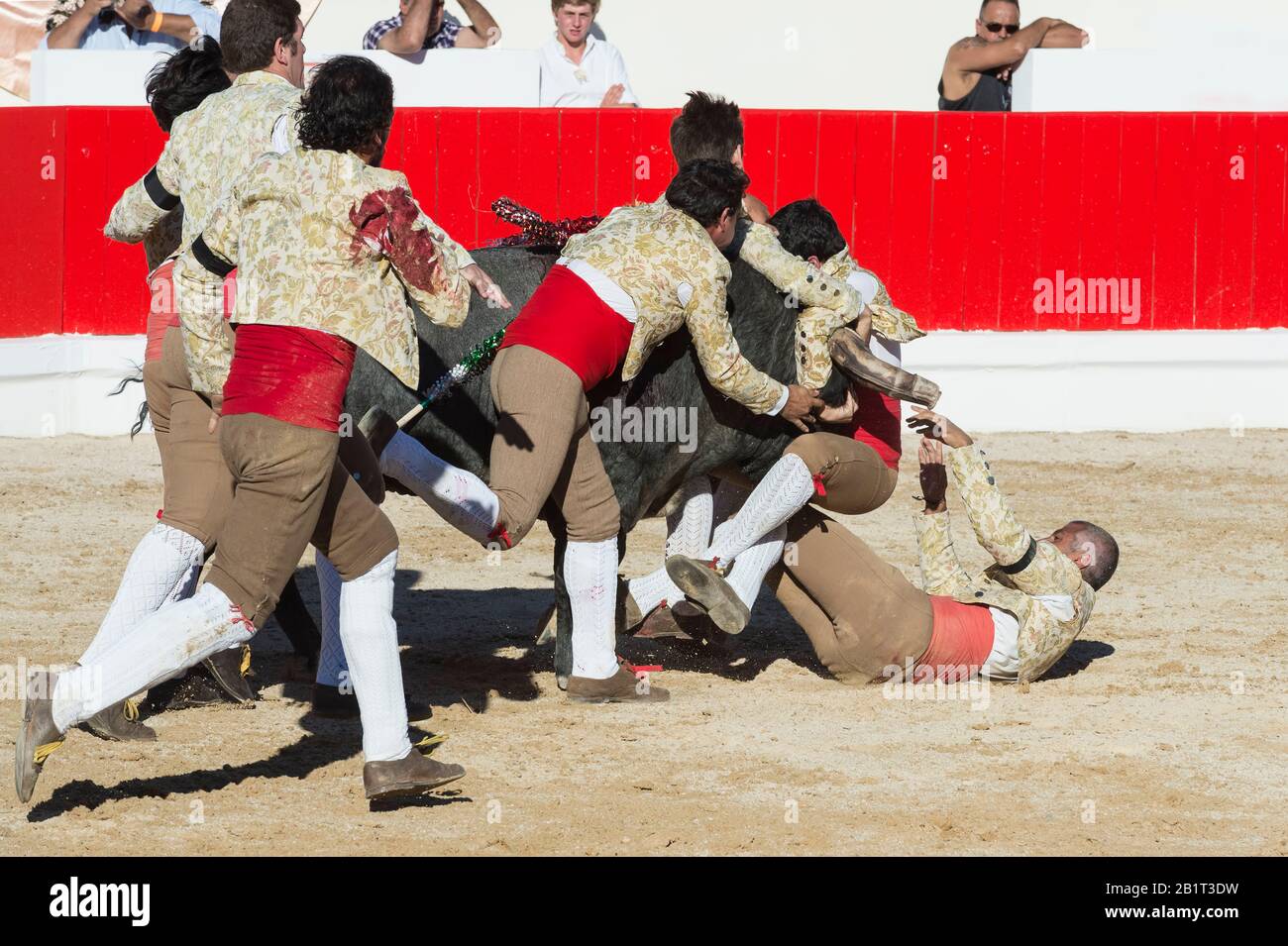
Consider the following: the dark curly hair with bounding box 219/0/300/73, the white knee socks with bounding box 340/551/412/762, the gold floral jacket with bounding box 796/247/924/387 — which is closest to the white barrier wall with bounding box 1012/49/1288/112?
the gold floral jacket with bounding box 796/247/924/387

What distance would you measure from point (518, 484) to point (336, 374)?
985 mm

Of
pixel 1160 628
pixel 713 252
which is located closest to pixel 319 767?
pixel 713 252

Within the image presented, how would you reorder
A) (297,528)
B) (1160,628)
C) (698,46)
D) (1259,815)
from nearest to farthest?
(297,528) < (1259,815) < (1160,628) < (698,46)

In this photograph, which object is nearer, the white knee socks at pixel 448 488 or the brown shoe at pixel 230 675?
the white knee socks at pixel 448 488

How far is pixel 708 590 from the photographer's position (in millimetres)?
5344

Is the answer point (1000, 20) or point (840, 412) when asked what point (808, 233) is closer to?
point (840, 412)

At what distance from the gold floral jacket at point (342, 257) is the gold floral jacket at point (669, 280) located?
3.15 ft

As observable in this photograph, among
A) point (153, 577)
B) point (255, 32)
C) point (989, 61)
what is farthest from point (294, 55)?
point (989, 61)

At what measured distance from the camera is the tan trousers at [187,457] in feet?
15.9

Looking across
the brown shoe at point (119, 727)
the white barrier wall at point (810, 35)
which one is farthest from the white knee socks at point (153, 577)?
the white barrier wall at point (810, 35)

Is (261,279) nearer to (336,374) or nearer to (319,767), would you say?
(336,374)

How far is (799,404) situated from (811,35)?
8334 mm

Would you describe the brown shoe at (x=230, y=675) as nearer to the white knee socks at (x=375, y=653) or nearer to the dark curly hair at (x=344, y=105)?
the white knee socks at (x=375, y=653)

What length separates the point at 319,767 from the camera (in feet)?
15.8
